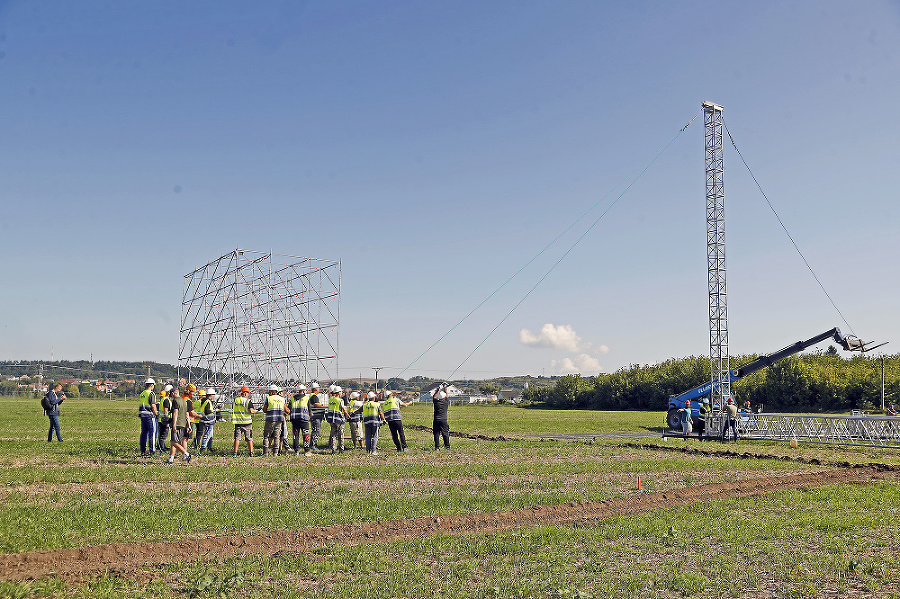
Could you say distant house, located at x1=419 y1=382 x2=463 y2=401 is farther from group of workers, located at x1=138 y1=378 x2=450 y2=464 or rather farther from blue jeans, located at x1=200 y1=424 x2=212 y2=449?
blue jeans, located at x1=200 y1=424 x2=212 y2=449

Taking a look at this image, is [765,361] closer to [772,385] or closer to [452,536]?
[452,536]

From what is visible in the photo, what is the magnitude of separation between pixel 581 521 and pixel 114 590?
5.93 meters

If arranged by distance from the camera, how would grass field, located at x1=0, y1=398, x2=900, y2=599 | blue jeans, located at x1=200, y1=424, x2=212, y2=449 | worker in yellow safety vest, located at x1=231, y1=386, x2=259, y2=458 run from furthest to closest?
blue jeans, located at x1=200, y1=424, x2=212, y2=449 → worker in yellow safety vest, located at x1=231, y1=386, x2=259, y2=458 → grass field, located at x1=0, y1=398, x2=900, y2=599

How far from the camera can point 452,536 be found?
351 inches

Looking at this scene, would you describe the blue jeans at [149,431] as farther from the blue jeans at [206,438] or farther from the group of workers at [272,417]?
the blue jeans at [206,438]

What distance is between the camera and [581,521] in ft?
33.0

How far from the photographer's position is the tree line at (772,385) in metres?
63.5

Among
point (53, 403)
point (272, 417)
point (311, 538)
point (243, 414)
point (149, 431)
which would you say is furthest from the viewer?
point (53, 403)

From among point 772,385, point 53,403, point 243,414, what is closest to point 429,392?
point 243,414

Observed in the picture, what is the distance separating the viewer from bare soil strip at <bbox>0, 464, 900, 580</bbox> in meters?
7.48

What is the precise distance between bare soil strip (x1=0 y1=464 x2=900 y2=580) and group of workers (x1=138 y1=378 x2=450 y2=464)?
8.73 meters

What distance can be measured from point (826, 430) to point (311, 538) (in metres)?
23.6

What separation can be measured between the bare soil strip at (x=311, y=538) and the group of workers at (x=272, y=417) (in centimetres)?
873

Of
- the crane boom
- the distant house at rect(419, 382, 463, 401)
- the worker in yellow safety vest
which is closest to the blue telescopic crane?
the crane boom
